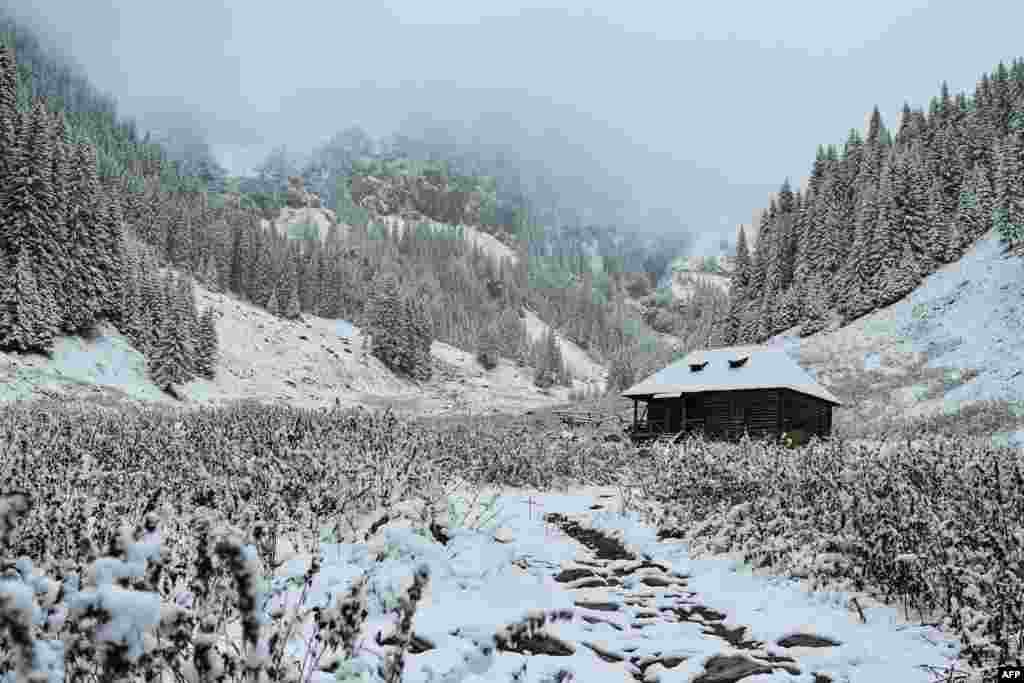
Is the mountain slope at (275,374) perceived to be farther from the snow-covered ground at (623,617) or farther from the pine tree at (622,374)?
the snow-covered ground at (623,617)

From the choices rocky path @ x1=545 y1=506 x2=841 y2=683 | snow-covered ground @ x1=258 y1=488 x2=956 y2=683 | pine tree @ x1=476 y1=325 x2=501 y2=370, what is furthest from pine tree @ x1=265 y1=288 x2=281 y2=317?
snow-covered ground @ x1=258 y1=488 x2=956 y2=683

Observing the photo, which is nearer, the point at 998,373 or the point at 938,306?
the point at 998,373

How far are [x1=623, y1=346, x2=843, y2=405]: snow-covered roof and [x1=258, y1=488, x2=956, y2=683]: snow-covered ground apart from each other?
23328 mm

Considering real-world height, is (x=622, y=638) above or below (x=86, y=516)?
below

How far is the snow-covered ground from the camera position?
4.41 metres

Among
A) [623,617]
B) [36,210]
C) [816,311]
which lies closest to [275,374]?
[36,210]

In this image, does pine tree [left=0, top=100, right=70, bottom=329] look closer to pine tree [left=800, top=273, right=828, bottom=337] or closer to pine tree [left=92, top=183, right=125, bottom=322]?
pine tree [left=92, top=183, right=125, bottom=322]

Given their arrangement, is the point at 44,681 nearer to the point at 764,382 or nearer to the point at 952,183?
the point at 764,382

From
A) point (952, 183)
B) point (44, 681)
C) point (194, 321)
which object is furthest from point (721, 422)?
point (194, 321)

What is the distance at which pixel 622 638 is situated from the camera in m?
5.25

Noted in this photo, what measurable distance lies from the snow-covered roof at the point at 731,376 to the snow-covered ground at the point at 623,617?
23328 millimetres

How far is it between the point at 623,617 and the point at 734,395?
27832 millimetres

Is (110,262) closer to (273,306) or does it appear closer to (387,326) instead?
(273,306)

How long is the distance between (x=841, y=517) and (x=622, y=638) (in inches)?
131
